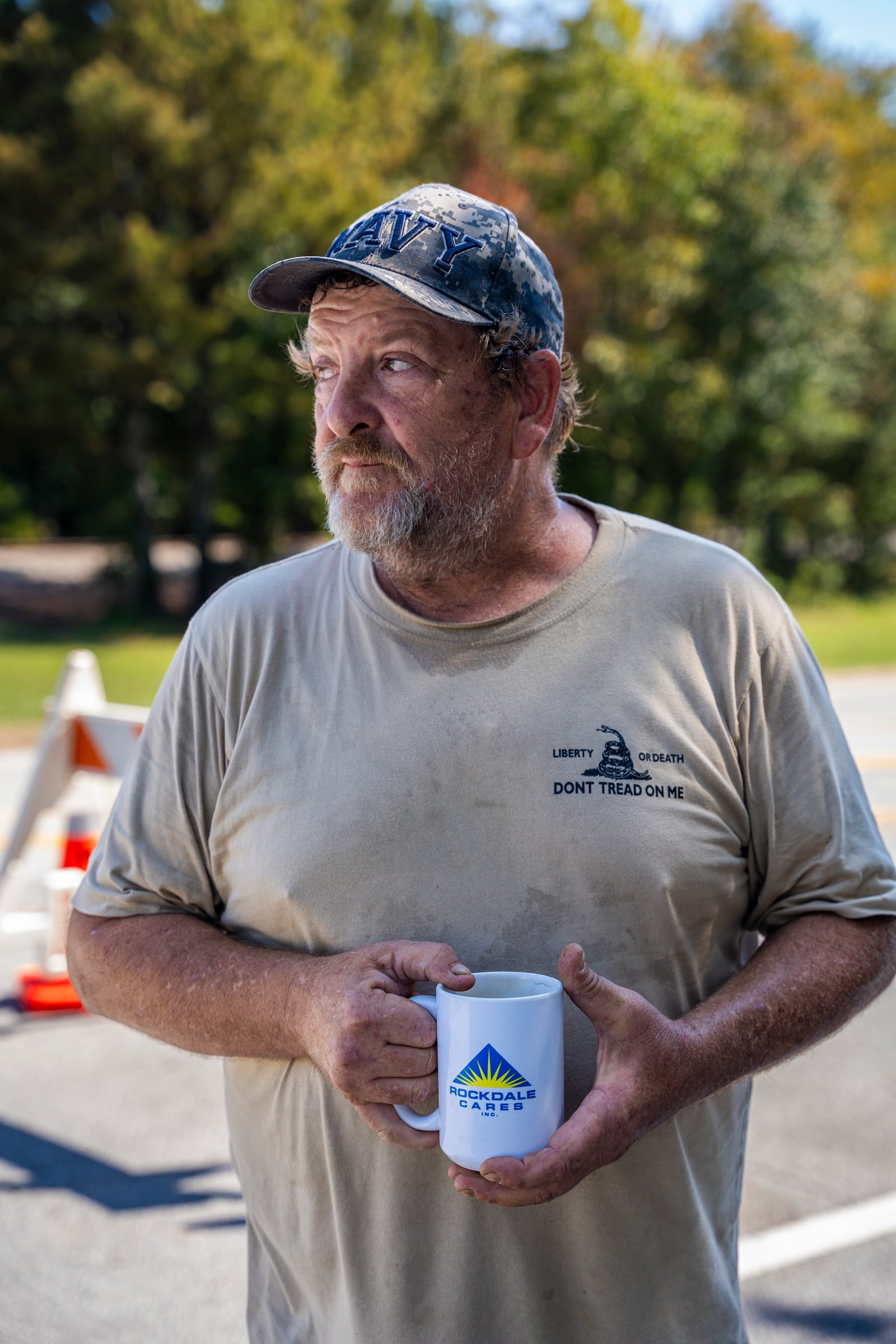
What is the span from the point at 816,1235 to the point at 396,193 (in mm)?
23790

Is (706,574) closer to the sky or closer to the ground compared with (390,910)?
closer to the sky

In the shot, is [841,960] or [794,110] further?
[794,110]

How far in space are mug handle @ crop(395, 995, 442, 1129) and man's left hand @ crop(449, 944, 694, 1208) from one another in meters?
0.07

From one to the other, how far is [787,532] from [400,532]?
30.0 meters

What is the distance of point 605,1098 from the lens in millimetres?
1689

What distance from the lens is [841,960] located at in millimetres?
1943

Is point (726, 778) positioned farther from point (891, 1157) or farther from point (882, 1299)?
point (891, 1157)

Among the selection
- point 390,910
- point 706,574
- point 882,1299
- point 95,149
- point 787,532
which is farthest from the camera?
point 787,532

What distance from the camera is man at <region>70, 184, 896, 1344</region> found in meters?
1.86

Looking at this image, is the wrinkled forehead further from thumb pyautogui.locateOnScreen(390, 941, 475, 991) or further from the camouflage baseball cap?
thumb pyautogui.locateOnScreen(390, 941, 475, 991)

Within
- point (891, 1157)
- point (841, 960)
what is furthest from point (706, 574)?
point (891, 1157)

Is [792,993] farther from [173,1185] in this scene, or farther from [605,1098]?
[173,1185]

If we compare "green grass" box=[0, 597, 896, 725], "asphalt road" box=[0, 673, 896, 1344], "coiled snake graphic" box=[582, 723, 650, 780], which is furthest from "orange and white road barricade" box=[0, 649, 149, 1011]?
"green grass" box=[0, 597, 896, 725]

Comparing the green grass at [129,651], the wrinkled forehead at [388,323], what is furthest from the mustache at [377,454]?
the green grass at [129,651]
